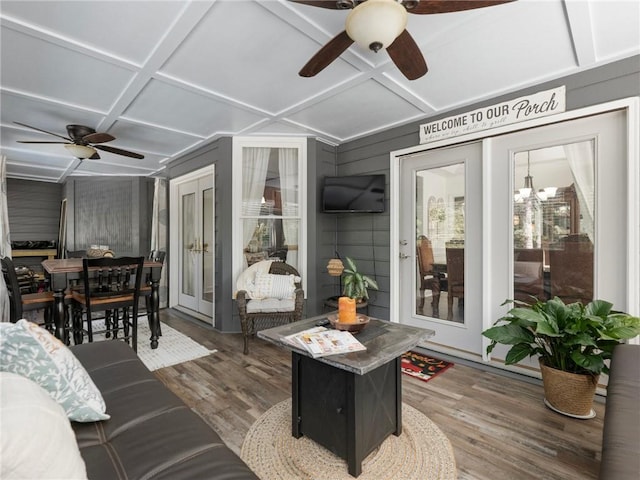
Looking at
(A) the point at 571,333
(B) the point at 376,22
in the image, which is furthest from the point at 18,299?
(A) the point at 571,333

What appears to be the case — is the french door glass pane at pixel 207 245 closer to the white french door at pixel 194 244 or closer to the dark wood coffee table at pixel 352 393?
the white french door at pixel 194 244

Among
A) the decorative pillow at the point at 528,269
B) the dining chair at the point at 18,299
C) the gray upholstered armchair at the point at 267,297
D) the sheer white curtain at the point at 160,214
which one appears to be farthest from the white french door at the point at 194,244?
the decorative pillow at the point at 528,269

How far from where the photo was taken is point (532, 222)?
110 inches

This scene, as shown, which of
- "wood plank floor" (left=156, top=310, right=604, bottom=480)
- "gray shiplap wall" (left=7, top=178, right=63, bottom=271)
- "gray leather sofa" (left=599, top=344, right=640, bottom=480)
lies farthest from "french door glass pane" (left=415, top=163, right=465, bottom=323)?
"gray shiplap wall" (left=7, top=178, right=63, bottom=271)

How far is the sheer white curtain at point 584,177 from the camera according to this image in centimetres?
250

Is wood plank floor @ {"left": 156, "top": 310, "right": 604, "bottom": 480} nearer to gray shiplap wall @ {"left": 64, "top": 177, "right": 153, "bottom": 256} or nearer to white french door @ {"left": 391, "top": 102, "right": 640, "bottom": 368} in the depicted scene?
white french door @ {"left": 391, "top": 102, "right": 640, "bottom": 368}

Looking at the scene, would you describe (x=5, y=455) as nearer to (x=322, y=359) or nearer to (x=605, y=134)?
(x=322, y=359)

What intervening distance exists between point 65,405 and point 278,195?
10.8ft

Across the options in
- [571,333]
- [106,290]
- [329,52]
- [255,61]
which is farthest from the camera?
[106,290]

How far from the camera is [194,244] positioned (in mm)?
4977

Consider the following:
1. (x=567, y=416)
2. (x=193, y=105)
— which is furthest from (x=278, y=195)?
(x=567, y=416)

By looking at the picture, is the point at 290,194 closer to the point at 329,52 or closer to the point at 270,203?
the point at 270,203

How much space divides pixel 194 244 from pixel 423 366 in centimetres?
374

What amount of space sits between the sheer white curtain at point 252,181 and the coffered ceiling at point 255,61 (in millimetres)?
440
